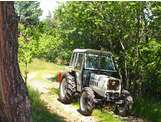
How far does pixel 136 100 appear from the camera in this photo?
15445mm

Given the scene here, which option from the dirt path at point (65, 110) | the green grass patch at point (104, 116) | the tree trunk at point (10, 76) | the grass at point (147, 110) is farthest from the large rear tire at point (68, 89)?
the tree trunk at point (10, 76)

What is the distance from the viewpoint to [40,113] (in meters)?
12.7

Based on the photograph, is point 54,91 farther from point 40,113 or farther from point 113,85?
point 40,113

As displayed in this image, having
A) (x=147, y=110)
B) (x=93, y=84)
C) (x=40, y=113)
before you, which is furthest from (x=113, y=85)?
(x=40, y=113)

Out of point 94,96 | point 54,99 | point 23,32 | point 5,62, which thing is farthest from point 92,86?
point 5,62

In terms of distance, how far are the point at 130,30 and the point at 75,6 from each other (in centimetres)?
270

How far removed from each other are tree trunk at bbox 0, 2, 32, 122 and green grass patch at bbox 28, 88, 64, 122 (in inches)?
170

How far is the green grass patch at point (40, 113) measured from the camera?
1188cm

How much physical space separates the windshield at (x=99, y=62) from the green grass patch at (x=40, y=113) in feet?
7.10

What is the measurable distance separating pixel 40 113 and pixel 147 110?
149 inches

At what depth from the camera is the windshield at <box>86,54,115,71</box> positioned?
50.3ft

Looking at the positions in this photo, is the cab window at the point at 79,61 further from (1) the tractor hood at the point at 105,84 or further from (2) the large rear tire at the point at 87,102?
(2) the large rear tire at the point at 87,102

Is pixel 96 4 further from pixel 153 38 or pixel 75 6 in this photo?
pixel 153 38

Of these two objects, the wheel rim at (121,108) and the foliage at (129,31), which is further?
the foliage at (129,31)
